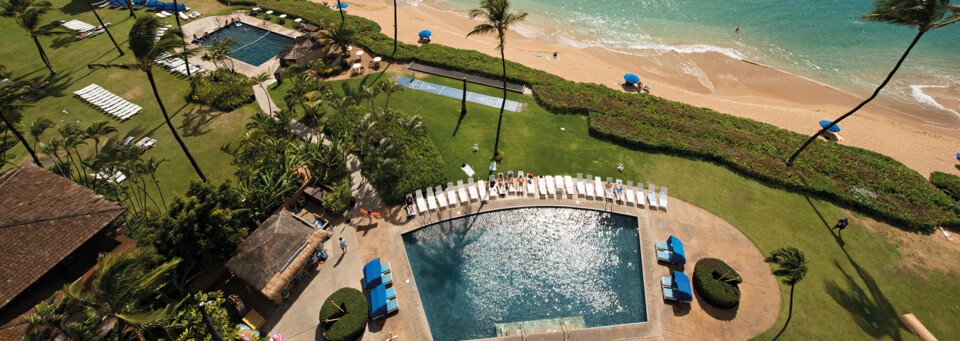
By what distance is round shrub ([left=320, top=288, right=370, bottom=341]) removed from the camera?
67.3 ft

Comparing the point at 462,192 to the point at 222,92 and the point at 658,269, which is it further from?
the point at 222,92

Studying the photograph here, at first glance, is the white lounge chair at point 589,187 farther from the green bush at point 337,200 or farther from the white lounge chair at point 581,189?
the green bush at point 337,200

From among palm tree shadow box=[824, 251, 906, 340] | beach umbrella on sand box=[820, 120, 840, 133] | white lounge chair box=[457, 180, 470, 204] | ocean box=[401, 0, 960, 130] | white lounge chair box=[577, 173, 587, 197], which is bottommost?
white lounge chair box=[457, 180, 470, 204]

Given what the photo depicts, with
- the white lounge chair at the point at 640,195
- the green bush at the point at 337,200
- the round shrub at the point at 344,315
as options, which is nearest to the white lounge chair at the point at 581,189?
the white lounge chair at the point at 640,195

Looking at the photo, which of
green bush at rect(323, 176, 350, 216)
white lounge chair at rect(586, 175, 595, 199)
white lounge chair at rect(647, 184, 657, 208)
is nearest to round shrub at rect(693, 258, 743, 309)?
white lounge chair at rect(647, 184, 657, 208)

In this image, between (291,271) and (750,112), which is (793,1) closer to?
(750,112)

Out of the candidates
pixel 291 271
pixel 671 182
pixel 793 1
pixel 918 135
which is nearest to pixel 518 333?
pixel 291 271

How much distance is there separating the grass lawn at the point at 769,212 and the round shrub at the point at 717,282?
2572 mm

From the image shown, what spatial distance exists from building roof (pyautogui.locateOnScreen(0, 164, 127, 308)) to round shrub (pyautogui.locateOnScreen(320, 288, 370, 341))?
46.5ft

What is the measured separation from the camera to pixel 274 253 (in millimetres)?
21812

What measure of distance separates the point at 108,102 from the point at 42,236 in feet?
69.3

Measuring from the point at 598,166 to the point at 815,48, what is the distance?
4552 cm

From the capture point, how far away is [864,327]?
73.7ft

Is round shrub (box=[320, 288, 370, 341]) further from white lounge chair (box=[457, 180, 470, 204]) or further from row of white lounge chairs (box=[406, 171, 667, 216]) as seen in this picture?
white lounge chair (box=[457, 180, 470, 204])
